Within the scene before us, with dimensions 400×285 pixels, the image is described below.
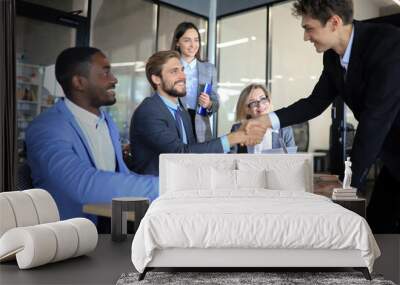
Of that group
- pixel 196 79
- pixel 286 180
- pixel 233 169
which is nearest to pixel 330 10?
pixel 196 79

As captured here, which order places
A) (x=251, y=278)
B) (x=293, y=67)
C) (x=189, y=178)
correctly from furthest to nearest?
1. (x=293, y=67)
2. (x=189, y=178)
3. (x=251, y=278)

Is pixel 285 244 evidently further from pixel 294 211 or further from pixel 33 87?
pixel 33 87

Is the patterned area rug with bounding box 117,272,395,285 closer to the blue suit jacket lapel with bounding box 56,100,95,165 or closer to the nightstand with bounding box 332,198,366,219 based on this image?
the nightstand with bounding box 332,198,366,219

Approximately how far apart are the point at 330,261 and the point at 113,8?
3.85 metres

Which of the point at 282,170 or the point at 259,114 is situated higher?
the point at 259,114

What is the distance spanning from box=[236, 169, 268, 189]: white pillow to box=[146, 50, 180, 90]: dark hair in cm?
157

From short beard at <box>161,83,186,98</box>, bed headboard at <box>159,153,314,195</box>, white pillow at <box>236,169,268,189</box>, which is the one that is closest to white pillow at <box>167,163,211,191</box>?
bed headboard at <box>159,153,314,195</box>

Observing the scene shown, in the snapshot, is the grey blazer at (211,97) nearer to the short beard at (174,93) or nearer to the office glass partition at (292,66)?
the short beard at (174,93)

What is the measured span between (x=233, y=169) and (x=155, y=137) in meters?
1.05

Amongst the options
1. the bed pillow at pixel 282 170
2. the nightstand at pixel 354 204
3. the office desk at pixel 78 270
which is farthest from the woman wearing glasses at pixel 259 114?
the office desk at pixel 78 270

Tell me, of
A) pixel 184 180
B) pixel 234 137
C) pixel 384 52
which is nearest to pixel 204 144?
pixel 234 137

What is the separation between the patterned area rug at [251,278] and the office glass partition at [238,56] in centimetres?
234

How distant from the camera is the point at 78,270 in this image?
4.30 metres

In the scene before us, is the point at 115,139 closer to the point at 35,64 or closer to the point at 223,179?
the point at 35,64
